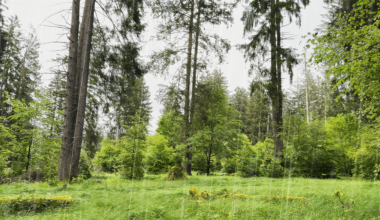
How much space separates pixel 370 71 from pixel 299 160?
8.91 m

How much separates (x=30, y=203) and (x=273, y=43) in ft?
39.4

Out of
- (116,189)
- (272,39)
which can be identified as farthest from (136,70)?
(272,39)

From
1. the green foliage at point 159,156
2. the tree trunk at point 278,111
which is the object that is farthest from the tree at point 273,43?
the green foliage at point 159,156

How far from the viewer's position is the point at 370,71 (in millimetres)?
4137

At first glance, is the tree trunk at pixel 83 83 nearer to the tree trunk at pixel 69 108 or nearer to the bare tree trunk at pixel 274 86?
the tree trunk at pixel 69 108

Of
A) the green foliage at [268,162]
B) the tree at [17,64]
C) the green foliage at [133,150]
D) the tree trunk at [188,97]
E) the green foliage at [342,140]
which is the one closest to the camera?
the green foliage at [133,150]

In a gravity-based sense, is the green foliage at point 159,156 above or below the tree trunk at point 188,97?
below

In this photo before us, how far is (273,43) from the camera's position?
11.6 metres

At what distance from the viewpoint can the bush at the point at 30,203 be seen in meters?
3.76

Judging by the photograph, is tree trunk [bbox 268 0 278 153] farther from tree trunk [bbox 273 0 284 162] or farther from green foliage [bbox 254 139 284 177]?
green foliage [bbox 254 139 284 177]

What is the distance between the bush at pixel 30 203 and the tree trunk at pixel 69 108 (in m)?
3.20

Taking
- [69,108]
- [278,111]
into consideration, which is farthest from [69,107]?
[278,111]

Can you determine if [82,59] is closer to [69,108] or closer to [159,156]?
[69,108]

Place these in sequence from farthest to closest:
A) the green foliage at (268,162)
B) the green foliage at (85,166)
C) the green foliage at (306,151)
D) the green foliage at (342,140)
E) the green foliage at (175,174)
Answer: the green foliage at (342,140), the green foliage at (306,151), the green foliage at (268,162), the green foliage at (175,174), the green foliage at (85,166)
